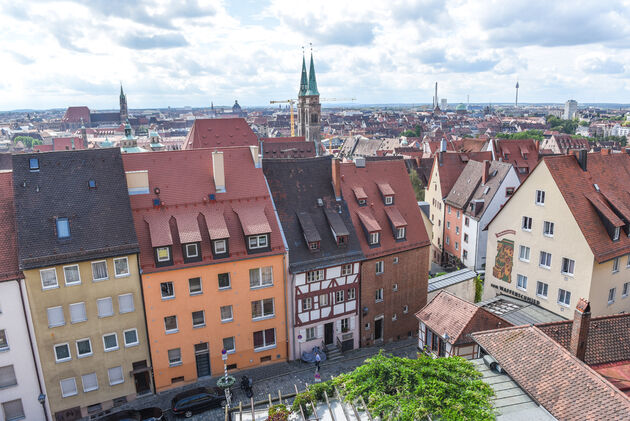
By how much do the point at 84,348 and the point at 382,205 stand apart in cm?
2595

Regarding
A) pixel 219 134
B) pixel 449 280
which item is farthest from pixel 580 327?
pixel 219 134

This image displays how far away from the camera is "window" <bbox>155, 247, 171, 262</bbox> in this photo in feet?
100

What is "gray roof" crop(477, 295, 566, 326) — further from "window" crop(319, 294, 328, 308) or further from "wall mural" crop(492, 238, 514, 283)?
"window" crop(319, 294, 328, 308)

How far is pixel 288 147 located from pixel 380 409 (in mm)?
95699

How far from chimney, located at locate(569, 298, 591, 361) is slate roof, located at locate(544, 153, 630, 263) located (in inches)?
457

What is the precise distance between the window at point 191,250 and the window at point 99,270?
525cm

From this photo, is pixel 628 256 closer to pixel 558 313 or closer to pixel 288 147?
pixel 558 313

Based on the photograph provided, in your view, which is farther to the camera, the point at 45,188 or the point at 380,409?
the point at 45,188

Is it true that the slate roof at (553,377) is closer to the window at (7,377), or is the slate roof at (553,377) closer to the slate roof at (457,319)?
the slate roof at (457,319)

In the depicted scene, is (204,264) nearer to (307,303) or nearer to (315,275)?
(315,275)

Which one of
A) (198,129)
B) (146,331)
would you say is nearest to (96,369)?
(146,331)

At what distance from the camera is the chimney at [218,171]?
113 ft

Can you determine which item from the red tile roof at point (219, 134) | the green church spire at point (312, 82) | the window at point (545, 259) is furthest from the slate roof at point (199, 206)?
the green church spire at point (312, 82)

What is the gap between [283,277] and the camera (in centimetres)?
3444
